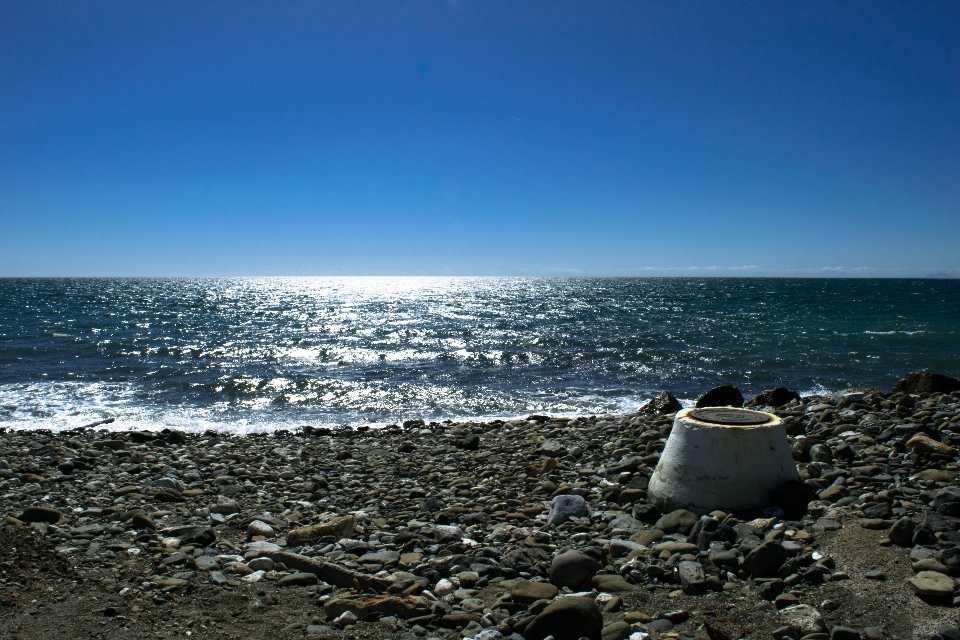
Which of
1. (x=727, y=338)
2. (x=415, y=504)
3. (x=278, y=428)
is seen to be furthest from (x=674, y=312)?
(x=415, y=504)

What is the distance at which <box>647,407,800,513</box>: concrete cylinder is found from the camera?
563cm

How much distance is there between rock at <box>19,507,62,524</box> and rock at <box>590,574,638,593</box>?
5.23m

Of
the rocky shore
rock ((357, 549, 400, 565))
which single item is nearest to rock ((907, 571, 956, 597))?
the rocky shore

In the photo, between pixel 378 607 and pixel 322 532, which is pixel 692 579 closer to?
pixel 378 607

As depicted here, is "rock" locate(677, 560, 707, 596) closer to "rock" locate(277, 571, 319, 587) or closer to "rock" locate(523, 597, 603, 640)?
"rock" locate(523, 597, 603, 640)

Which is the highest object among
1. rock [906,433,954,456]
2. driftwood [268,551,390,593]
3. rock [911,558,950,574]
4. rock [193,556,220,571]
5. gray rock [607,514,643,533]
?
rock [906,433,954,456]

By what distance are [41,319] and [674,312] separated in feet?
150

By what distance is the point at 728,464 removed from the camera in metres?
5.65

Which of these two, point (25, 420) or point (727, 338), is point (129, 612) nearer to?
point (25, 420)

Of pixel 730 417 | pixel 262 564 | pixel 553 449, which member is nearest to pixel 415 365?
pixel 553 449

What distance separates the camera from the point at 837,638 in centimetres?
359

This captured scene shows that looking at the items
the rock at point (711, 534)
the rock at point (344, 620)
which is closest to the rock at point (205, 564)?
the rock at point (344, 620)

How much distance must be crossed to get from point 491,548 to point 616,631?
5.70 feet

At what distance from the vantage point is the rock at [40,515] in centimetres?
605
